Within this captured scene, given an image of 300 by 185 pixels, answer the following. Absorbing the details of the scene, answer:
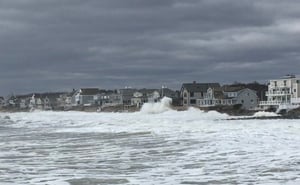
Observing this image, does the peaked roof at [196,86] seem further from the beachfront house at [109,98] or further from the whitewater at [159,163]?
the whitewater at [159,163]

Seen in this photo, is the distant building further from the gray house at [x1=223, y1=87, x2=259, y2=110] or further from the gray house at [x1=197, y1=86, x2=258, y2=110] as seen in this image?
the gray house at [x1=223, y1=87, x2=259, y2=110]

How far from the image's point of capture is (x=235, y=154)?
1755cm

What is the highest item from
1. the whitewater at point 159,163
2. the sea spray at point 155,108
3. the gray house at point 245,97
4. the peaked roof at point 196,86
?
the peaked roof at point 196,86

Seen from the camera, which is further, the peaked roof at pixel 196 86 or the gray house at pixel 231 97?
the peaked roof at pixel 196 86

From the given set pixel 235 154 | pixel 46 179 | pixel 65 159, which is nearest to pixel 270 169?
pixel 235 154

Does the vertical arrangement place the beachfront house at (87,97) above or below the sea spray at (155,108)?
above

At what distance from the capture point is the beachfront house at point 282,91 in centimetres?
9002

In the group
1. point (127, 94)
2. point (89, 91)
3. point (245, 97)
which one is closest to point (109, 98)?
point (127, 94)

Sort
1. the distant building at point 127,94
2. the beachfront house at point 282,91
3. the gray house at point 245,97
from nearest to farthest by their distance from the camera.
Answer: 1. the beachfront house at point 282,91
2. the gray house at point 245,97
3. the distant building at point 127,94

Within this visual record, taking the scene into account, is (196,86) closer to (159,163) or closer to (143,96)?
(143,96)

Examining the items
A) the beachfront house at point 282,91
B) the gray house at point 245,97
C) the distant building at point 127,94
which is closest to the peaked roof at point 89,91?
the distant building at point 127,94

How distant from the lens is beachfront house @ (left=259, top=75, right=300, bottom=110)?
3544 inches

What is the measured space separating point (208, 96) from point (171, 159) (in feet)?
322

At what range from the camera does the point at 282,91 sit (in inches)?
3745
